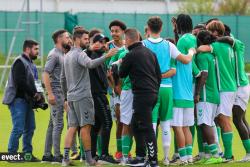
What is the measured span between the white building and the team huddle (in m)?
41.1

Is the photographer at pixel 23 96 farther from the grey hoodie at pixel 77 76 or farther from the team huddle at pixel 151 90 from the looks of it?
the grey hoodie at pixel 77 76

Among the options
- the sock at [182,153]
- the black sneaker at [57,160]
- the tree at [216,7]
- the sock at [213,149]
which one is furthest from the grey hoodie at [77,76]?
the tree at [216,7]

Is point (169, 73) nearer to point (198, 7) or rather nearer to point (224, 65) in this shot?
point (224, 65)

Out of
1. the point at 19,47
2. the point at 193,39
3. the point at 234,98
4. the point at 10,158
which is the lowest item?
the point at 10,158

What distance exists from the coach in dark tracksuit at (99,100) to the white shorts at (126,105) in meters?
0.45

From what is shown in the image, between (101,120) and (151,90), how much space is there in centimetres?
152

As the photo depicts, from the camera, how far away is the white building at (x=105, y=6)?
55.5 meters

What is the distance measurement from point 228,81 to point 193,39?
3.10ft

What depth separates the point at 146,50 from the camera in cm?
1298

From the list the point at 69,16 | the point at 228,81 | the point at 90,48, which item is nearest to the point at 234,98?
the point at 228,81

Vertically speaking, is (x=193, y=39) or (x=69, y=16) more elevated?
(x=69, y=16)

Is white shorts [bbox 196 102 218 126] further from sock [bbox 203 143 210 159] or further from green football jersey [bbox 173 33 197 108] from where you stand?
sock [bbox 203 143 210 159]

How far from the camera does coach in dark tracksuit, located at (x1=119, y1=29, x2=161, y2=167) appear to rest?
12883 mm

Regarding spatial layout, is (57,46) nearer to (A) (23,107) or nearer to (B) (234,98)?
(A) (23,107)
